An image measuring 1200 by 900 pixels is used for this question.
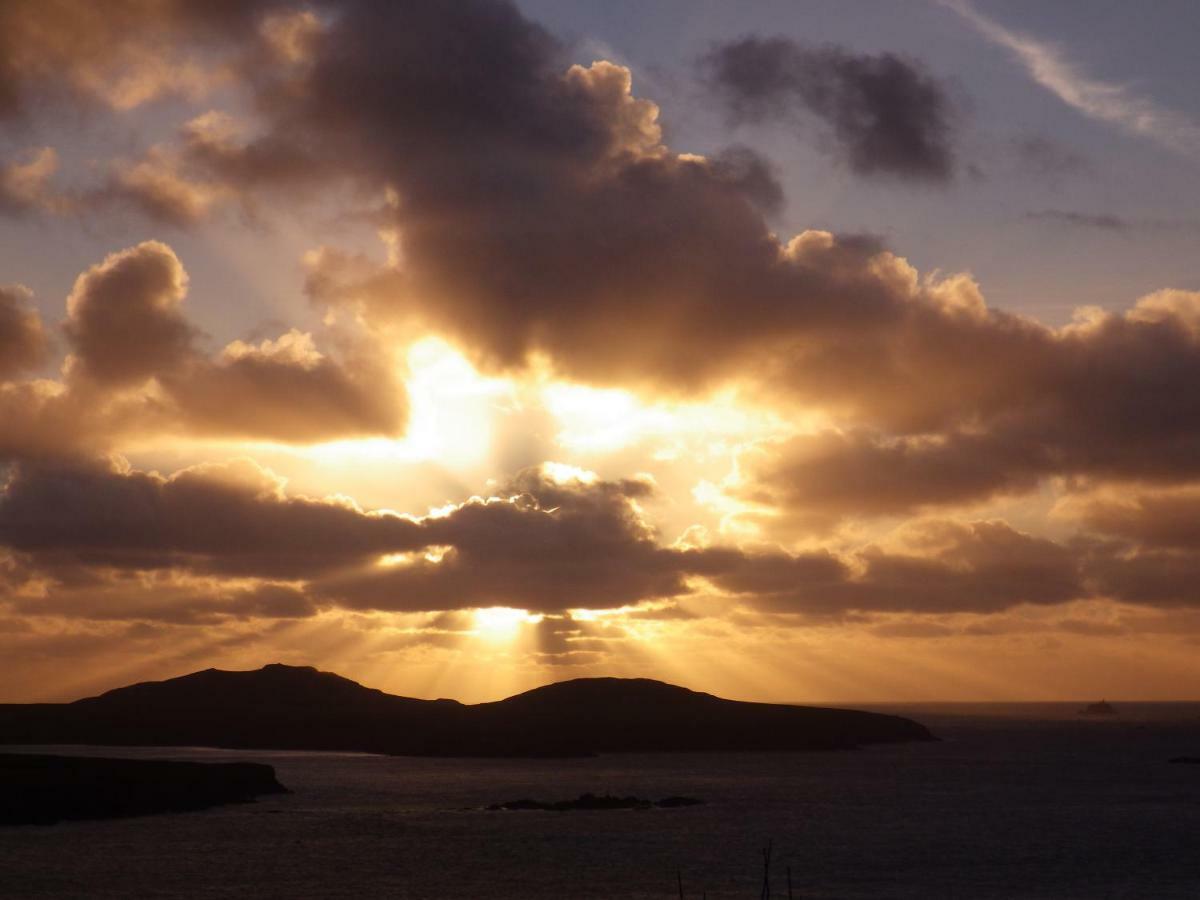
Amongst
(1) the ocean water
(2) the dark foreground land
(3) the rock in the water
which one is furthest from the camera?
(3) the rock in the water

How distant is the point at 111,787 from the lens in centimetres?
13638

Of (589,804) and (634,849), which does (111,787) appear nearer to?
(589,804)

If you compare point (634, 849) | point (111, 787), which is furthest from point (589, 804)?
point (111, 787)

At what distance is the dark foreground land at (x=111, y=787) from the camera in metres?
127

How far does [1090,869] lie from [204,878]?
223 ft

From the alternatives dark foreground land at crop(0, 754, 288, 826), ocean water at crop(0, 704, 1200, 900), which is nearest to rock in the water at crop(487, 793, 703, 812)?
ocean water at crop(0, 704, 1200, 900)

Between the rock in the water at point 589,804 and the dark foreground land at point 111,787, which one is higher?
the dark foreground land at point 111,787

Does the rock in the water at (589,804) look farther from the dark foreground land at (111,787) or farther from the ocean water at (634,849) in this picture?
the dark foreground land at (111,787)

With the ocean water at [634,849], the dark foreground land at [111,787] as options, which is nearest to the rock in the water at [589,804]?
the ocean water at [634,849]

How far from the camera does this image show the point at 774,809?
476 feet

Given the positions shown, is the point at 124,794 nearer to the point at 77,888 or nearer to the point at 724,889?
the point at 77,888

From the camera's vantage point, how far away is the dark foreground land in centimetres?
12669

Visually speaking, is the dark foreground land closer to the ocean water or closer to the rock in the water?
the ocean water

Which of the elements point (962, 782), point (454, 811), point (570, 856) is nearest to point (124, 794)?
point (454, 811)
